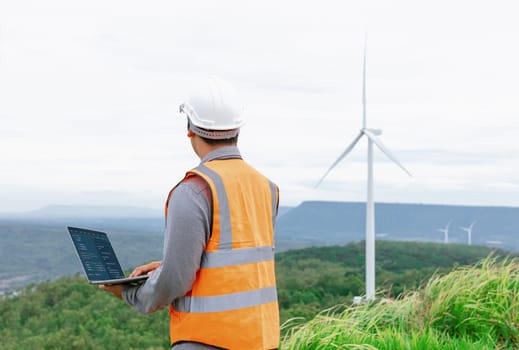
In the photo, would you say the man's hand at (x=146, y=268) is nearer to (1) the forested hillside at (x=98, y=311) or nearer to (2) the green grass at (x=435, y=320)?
(2) the green grass at (x=435, y=320)

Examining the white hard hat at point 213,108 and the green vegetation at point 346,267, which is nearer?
the white hard hat at point 213,108

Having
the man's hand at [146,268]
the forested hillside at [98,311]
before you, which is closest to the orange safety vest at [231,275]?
the man's hand at [146,268]

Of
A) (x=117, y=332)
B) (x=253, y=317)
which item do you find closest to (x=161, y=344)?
(x=117, y=332)

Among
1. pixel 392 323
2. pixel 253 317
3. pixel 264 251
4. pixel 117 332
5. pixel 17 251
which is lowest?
pixel 17 251

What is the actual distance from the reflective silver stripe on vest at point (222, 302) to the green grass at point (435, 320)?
278 cm

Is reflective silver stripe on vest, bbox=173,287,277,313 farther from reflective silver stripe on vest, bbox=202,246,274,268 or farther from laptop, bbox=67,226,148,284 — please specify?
laptop, bbox=67,226,148,284

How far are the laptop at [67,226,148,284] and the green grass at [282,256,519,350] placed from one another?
9.24ft

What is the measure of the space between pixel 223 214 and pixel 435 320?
4709mm

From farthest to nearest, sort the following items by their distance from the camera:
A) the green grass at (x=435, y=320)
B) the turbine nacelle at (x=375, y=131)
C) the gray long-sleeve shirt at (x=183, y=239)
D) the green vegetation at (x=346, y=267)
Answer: the green vegetation at (x=346, y=267), the turbine nacelle at (x=375, y=131), the green grass at (x=435, y=320), the gray long-sleeve shirt at (x=183, y=239)

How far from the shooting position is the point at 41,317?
21.6 metres

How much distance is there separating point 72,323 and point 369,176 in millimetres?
9774

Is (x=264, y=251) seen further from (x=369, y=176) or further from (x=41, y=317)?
(x=41, y=317)

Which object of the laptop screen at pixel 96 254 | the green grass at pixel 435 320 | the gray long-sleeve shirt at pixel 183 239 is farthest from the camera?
the green grass at pixel 435 320

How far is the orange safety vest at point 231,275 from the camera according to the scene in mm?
2973
